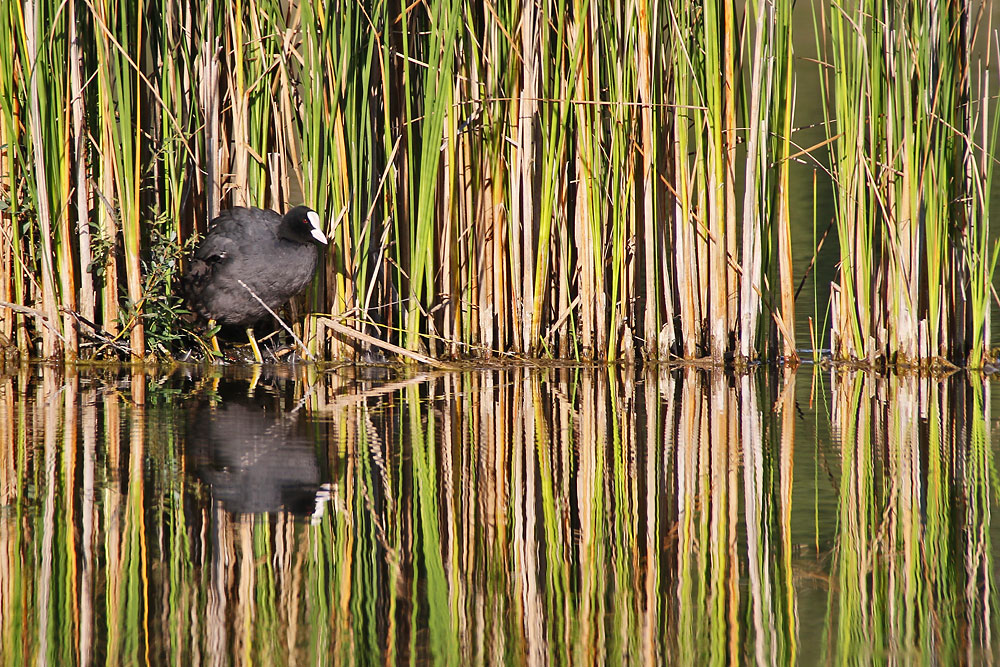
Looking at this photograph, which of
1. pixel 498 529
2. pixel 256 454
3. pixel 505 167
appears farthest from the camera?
pixel 505 167

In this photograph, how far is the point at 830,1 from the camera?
4582 mm

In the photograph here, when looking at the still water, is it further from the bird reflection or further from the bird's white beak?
the bird's white beak

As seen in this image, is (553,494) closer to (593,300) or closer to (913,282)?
(593,300)

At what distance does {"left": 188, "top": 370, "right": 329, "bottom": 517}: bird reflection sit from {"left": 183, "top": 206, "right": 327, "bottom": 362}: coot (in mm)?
597

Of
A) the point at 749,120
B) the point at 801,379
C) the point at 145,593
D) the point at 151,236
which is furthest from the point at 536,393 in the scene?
the point at 145,593

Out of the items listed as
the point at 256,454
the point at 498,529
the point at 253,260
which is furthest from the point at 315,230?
the point at 498,529

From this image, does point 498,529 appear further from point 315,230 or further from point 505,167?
point 505,167

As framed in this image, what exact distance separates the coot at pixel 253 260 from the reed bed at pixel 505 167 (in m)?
0.14

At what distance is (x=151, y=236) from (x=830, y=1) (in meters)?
3.08

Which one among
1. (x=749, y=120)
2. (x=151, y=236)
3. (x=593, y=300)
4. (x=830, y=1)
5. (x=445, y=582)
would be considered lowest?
(x=445, y=582)

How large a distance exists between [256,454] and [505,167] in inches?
81.8

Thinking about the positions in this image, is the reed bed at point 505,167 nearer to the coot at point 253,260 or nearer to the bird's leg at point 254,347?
the coot at point 253,260

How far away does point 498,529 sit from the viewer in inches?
107

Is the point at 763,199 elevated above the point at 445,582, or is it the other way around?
the point at 763,199
